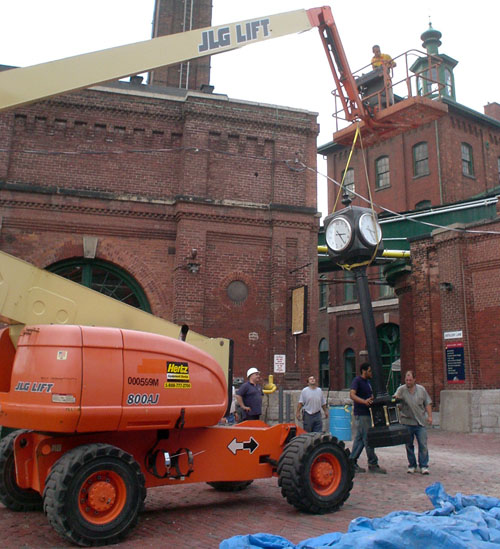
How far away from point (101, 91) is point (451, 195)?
22892 millimetres

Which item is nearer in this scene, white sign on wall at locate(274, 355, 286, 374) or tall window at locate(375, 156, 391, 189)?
white sign on wall at locate(274, 355, 286, 374)

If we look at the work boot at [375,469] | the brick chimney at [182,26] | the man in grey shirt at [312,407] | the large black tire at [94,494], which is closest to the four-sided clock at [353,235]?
the man in grey shirt at [312,407]

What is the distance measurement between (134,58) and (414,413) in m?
7.16

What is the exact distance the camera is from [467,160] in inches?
1350

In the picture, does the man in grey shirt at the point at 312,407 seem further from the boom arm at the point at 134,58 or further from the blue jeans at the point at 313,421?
the boom arm at the point at 134,58

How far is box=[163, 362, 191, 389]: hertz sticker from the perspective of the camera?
6109mm

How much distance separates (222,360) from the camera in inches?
309

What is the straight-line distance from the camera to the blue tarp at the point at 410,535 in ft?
14.0

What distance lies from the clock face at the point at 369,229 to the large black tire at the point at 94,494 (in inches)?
190

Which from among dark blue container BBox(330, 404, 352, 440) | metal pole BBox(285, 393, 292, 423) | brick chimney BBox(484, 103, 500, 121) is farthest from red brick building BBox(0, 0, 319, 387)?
brick chimney BBox(484, 103, 500, 121)

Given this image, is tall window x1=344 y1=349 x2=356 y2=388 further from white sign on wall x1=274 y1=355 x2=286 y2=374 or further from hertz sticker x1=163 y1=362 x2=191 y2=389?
hertz sticker x1=163 y1=362 x2=191 y2=389

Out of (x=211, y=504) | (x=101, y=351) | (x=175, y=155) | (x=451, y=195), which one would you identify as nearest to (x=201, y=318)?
Answer: (x=175, y=155)

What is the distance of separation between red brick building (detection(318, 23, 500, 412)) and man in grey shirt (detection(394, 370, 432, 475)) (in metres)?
8.12

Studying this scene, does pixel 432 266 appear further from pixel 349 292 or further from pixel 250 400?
pixel 349 292
